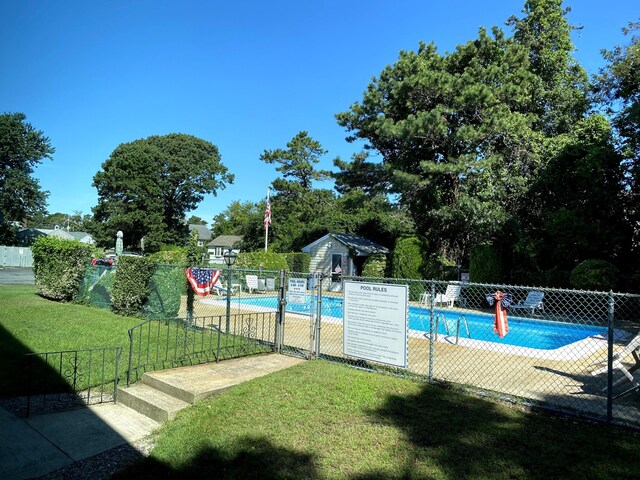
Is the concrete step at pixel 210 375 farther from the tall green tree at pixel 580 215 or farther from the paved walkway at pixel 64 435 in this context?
the tall green tree at pixel 580 215

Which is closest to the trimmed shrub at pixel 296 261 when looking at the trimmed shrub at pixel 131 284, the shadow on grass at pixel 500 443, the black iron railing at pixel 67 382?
the trimmed shrub at pixel 131 284

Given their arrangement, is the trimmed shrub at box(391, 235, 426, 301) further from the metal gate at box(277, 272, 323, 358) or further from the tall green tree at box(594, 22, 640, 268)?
the metal gate at box(277, 272, 323, 358)

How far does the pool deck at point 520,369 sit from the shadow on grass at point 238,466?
285 centimetres

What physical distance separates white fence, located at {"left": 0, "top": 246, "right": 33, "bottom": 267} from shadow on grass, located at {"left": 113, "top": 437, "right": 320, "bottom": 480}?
46.1m

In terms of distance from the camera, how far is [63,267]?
49.0ft

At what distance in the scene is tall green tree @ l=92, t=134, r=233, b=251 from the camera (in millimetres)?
46375

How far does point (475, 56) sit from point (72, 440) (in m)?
21.2

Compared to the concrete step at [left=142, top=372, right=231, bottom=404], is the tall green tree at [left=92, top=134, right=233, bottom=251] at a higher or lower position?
higher

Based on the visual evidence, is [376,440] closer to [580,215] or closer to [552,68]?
[580,215]

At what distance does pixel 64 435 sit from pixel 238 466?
2.27 metres

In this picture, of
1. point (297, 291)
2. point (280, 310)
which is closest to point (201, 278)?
point (280, 310)

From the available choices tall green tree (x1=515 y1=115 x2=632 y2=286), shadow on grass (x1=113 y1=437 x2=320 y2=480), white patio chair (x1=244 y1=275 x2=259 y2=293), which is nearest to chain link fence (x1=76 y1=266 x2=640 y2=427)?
tall green tree (x1=515 y1=115 x2=632 y2=286)

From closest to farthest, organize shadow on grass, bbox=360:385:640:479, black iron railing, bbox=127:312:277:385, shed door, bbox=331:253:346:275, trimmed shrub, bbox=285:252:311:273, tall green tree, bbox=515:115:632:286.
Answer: shadow on grass, bbox=360:385:640:479
black iron railing, bbox=127:312:277:385
tall green tree, bbox=515:115:632:286
shed door, bbox=331:253:346:275
trimmed shrub, bbox=285:252:311:273

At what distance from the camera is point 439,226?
20859mm
